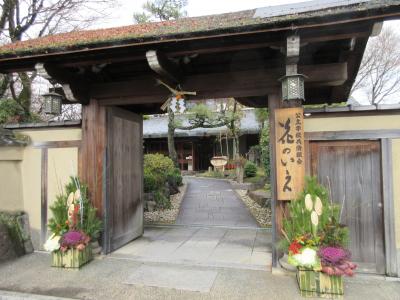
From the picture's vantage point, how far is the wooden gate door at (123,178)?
235 inches

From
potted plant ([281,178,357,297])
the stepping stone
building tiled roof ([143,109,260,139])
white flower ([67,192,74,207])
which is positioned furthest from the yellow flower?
building tiled roof ([143,109,260,139])

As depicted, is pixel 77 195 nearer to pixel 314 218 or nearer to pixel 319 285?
pixel 314 218

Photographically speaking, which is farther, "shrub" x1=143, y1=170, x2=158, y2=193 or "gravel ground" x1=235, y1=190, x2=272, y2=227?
"shrub" x1=143, y1=170, x2=158, y2=193

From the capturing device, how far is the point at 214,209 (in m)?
11.2

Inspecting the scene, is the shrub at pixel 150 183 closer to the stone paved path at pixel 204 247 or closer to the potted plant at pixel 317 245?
the stone paved path at pixel 204 247

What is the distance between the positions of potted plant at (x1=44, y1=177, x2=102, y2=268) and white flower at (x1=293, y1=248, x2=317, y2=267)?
342cm

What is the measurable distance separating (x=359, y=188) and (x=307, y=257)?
62.6 inches

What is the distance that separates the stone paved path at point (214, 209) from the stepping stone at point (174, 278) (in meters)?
3.77

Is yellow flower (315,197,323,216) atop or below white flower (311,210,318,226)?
atop

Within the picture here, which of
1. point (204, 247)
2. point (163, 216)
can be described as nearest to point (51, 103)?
point (204, 247)

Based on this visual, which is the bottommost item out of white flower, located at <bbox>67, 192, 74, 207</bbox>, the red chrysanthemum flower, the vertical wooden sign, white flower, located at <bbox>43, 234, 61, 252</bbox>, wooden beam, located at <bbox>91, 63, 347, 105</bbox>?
white flower, located at <bbox>43, 234, 61, 252</bbox>

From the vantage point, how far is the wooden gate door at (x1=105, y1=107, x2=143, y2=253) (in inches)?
235

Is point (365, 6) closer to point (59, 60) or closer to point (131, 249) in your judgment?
point (59, 60)

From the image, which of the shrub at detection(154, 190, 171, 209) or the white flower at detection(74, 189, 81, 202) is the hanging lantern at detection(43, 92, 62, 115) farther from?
the shrub at detection(154, 190, 171, 209)
